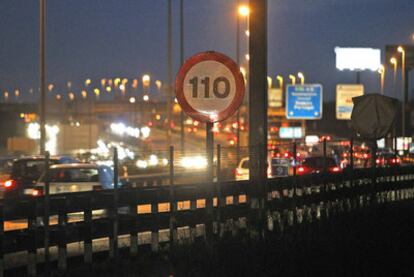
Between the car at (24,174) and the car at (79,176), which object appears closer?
the car at (79,176)

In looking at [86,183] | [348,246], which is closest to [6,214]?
[348,246]

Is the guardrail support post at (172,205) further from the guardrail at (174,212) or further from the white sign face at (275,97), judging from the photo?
the white sign face at (275,97)

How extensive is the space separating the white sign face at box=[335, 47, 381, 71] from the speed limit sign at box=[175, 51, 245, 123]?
53.1m

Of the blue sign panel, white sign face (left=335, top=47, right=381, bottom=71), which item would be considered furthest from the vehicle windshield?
white sign face (left=335, top=47, right=381, bottom=71)

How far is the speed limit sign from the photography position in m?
11.3

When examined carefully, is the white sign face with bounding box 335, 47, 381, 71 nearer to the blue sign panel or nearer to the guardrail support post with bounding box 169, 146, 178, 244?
the blue sign panel

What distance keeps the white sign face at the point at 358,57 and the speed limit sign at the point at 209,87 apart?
2092 inches

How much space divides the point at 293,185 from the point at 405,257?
15.1 ft

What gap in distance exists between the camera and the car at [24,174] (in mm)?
23875

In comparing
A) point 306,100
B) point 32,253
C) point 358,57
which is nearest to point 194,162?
point 32,253

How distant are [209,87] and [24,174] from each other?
1431cm

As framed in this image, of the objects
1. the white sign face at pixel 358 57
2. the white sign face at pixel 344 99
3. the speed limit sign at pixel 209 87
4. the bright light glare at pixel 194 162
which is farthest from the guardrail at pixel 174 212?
the white sign face at pixel 358 57

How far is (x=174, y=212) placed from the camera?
13.6 metres

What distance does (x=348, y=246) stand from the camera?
13359 mm
